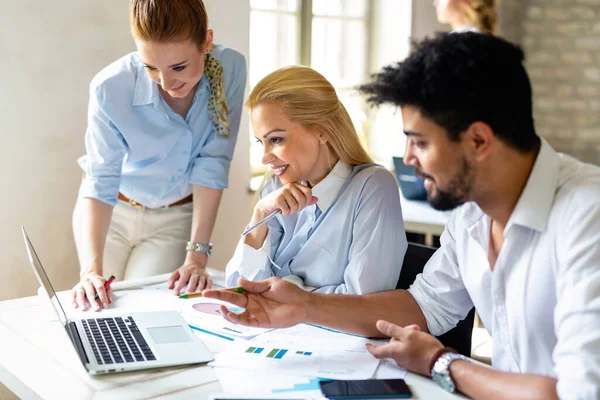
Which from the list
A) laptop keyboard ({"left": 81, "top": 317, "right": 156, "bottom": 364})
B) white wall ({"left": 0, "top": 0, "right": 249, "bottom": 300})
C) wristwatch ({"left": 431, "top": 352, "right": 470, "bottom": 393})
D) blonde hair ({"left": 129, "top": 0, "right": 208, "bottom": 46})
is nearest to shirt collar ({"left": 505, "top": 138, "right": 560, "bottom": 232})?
wristwatch ({"left": 431, "top": 352, "right": 470, "bottom": 393})

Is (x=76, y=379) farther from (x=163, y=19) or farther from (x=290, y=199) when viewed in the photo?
(x=163, y=19)

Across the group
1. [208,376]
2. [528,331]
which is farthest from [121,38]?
[528,331]

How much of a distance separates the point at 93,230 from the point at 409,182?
1659 mm

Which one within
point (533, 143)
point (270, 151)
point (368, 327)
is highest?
point (533, 143)

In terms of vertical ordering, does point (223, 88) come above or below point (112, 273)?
above

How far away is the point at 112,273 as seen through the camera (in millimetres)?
2355

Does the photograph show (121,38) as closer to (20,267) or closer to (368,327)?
(20,267)

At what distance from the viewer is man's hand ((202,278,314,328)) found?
150 centimetres

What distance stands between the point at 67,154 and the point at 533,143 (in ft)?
6.30

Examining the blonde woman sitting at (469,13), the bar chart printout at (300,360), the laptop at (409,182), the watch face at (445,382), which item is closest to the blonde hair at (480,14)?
the blonde woman sitting at (469,13)

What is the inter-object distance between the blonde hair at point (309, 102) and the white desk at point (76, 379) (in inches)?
25.4

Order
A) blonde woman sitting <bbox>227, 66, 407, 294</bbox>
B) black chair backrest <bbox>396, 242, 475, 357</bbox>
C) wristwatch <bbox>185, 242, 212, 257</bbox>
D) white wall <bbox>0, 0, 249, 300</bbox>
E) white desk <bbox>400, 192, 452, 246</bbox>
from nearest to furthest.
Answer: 1. black chair backrest <bbox>396, 242, 475, 357</bbox>
2. blonde woman sitting <bbox>227, 66, 407, 294</bbox>
3. wristwatch <bbox>185, 242, 212, 257</bbox>
4. white wall <bbox>0, 0, 249, 300</bbox>
5. white desk <bbox>400, 192, 452, 246</bbox>

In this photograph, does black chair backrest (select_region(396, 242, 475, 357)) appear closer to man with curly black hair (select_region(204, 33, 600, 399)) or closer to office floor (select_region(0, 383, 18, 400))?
man with curly black hair (select_region(204, 33, 600, 399))

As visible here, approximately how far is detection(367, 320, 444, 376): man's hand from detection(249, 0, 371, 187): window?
2.36 metres
